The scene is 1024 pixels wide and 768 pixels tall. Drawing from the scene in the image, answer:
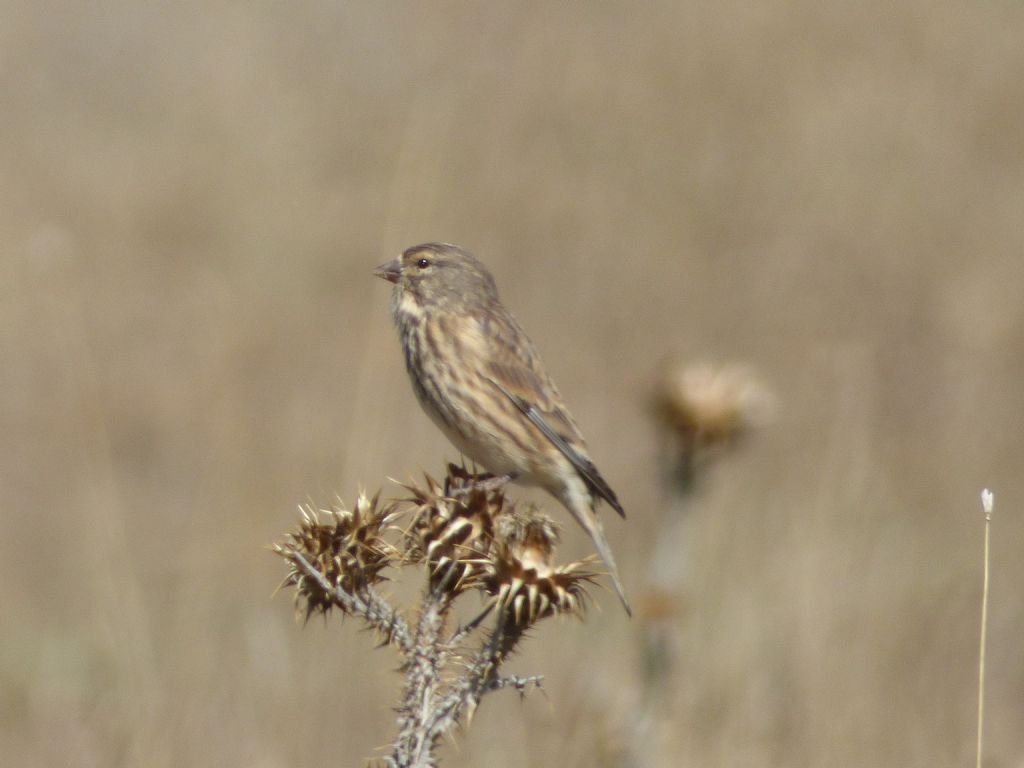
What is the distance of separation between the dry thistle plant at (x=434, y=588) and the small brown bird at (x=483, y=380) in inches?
54.4

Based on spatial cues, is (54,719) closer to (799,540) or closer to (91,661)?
(91,661)

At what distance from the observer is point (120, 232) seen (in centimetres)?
1197

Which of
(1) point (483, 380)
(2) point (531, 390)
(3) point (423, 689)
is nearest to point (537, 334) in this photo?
(2) point (531, 390)

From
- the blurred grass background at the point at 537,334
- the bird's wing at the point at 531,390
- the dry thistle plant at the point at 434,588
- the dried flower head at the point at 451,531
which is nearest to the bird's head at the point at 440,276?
the bird's wing at the point at 531,390

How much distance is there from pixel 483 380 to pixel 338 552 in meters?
1.85

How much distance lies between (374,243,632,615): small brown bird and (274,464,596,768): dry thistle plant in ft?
4.53

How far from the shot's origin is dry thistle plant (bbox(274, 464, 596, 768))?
3.34m

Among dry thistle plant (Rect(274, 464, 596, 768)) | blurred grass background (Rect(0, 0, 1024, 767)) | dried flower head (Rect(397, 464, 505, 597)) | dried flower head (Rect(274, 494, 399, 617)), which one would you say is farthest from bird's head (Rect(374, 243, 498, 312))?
dried flower head (Rect(274, 494, 399, 617))

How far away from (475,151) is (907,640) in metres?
6.15

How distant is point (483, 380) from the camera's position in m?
5.21

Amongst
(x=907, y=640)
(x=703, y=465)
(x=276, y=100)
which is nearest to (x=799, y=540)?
(x=907, y=640)

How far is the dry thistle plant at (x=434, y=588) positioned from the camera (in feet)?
11.0

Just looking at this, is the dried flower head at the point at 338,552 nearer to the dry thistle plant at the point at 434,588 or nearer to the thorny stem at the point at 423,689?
the dry thistle plant at the point at 434,588

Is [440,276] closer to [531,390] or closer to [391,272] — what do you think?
[391,272]
